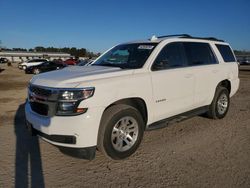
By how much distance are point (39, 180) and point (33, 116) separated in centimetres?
100

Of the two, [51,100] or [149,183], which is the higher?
[51,100]

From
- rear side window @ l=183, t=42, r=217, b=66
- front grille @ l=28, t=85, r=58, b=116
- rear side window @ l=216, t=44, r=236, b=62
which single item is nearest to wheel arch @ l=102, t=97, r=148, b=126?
front grille @ l=28, t=85, r=58, b=116

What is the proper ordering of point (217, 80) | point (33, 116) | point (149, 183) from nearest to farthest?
point (149, 183) → point (33, 116) → point (217, 80)

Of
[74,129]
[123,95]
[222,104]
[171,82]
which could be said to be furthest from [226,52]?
[74,129]

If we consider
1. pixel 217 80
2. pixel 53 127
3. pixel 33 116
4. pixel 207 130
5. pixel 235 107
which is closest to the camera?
pixel 53 127

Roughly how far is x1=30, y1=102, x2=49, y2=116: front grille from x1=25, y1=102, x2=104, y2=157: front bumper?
10cm

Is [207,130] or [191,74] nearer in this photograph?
[191,74]

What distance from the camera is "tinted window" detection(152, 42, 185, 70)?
15.4 ft

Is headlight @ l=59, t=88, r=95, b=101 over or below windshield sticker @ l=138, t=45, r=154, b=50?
below

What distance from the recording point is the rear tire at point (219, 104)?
244 inches

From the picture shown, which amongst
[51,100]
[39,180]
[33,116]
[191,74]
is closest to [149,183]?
[39,180]

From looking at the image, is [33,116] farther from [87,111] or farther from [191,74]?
[191,74]

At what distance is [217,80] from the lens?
20.1 ft

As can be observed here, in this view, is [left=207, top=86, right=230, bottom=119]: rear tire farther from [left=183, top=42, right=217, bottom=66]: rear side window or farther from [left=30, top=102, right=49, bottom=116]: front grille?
[left=30, top=102, right=49, bottom=116]: front grille
